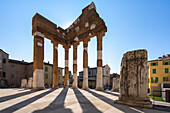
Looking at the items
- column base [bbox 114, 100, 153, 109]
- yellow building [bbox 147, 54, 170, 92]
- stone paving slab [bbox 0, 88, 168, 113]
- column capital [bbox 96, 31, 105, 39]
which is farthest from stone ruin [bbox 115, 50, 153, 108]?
yellow building [bbox 147, 54, 170, 92]

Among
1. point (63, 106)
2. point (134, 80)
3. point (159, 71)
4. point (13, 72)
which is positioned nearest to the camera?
point (63, 106)

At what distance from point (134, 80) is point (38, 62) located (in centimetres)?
1162

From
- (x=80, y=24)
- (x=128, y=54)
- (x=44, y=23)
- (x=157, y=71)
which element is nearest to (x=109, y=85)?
(x=157, y=71)

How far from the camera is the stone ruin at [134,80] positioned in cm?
390

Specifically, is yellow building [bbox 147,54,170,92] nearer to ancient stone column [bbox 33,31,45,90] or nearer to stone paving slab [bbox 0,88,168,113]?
stone paving slab [bbox 0,88,168,113]

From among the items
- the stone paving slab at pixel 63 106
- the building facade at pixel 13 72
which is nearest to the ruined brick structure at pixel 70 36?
the stone paving slab at pixel 63 106

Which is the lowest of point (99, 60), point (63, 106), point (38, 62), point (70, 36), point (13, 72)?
Result: point (13, 72)

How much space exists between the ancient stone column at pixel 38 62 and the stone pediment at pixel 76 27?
113cm

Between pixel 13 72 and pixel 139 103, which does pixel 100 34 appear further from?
pixel 13 72

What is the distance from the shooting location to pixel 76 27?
51.3 feet

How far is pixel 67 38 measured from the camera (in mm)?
17344

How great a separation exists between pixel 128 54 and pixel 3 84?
29.8 m

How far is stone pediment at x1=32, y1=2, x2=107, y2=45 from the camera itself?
12.7 m

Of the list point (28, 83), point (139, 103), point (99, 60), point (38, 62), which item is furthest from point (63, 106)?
point (28, 83)
